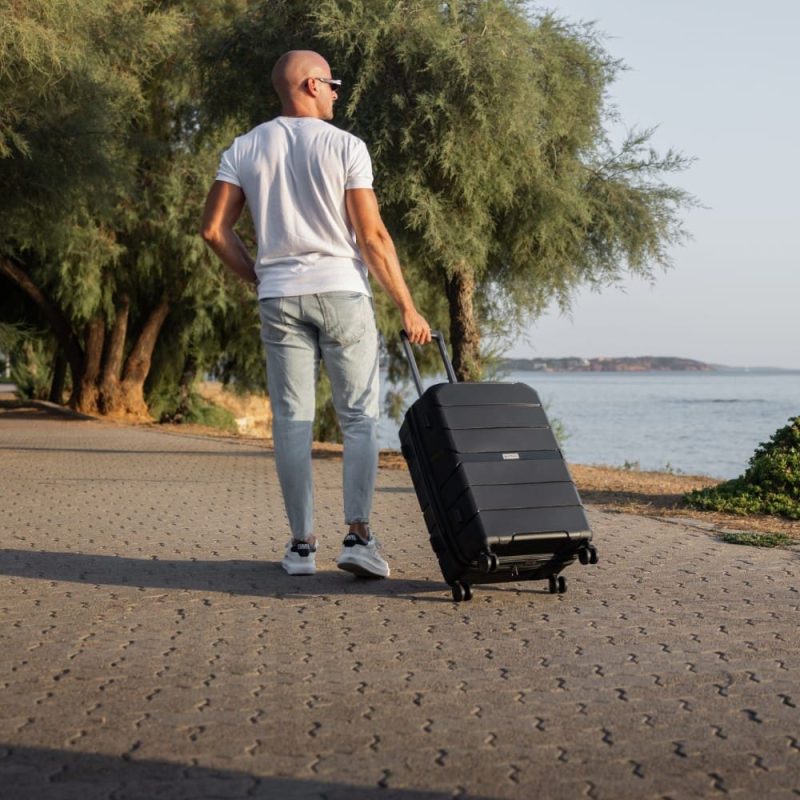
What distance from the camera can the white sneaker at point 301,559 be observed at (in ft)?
20.0

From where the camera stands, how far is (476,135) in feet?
44.0

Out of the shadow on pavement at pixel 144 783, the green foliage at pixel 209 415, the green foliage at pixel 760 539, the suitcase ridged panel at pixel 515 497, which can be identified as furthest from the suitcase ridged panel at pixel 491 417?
the green foliage at pixel 209 415

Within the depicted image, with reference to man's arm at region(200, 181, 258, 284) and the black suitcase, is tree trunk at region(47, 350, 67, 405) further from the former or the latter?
the black suitcase

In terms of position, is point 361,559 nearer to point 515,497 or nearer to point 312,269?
point 515,497

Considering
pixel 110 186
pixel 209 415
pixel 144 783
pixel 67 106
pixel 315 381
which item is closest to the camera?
pixel 144 783

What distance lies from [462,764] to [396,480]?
857 cm

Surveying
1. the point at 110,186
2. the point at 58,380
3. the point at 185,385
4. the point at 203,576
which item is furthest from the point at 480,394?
the point at 58,380

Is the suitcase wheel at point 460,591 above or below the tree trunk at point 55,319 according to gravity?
below

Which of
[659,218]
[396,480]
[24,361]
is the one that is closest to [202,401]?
[24,361]

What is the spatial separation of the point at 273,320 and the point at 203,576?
4.24ft

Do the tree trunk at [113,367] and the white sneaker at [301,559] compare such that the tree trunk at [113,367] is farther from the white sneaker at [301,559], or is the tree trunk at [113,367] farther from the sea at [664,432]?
the white sneaker at [301,559]

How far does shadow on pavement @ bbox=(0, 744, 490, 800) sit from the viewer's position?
312 cm

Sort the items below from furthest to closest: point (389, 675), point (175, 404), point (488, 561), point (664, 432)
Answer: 1. point (664, 432)
2. point (175, 404)
3. point (488, 561)
4. point (389, 675)

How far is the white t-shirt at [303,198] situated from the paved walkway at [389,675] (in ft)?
4.63
